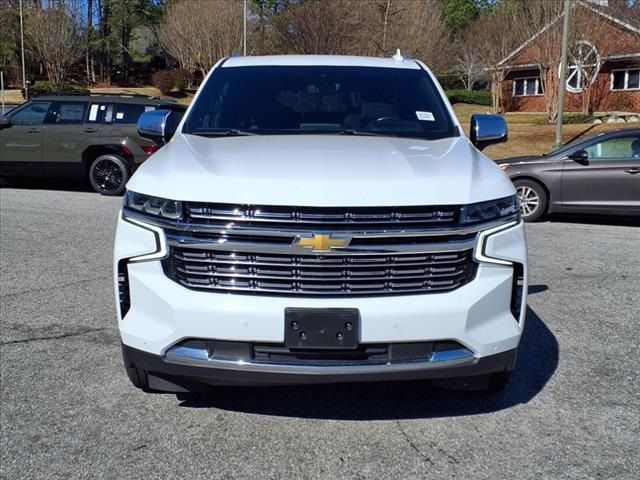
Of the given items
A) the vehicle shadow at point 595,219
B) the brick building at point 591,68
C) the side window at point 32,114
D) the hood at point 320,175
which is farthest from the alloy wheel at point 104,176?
the brick building at point 591,68

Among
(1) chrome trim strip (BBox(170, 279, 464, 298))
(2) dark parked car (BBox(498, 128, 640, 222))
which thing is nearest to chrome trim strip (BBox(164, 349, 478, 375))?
(1) chrome trim strip (BBox(170, 279, 464, 298))

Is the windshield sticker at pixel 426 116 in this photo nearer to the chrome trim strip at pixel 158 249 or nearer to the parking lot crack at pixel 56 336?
the chrome trim strip at pixel 158 249

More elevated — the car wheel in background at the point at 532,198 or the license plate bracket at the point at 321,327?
the license plate bracket at the point at 321,327

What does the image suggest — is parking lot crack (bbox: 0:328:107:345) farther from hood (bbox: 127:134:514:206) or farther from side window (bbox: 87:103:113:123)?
side window (bbox: 87:103:113:123)

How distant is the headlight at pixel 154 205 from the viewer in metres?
3.14

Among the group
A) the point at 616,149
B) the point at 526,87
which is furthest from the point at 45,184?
the point at 526,87

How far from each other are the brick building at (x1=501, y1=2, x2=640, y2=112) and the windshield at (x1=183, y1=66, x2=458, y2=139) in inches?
1033

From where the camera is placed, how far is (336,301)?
305cm

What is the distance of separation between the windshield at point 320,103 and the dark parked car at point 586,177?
5621 millimetres

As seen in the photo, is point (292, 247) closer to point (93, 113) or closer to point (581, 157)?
point (581, 157)

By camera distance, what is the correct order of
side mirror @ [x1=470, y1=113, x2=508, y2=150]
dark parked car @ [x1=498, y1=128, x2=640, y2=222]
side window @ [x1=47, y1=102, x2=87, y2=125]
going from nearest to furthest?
side mirror @ [x1=470, y1=113, x2=508, y2=150] < dark parked car @ [x1=498, y1=128, x2=640, y2=222] < side window @ [x1=47, y1=102, x2=87, y2=125]

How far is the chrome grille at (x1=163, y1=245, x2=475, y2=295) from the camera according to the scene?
307 centimetres

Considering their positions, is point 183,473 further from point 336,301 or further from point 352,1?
point 352,1

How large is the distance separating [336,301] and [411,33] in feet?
100
